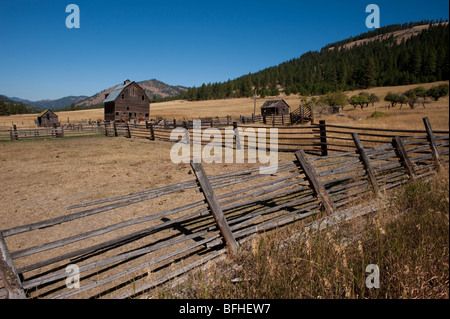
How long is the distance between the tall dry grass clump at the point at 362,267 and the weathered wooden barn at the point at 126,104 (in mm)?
45804

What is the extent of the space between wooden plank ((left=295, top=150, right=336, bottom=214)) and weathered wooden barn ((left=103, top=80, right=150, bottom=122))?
44.4 metres

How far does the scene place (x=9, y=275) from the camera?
7.71ft

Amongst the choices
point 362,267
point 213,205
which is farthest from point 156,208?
point 362,267

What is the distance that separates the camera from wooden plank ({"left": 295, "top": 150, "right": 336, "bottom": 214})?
4.55 metres

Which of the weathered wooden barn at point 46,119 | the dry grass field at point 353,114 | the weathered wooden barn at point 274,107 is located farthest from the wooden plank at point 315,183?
the weathered wooden barn at point 46,119

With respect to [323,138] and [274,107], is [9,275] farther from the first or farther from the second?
[274,107]

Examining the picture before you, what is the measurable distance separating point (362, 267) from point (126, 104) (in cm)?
4858

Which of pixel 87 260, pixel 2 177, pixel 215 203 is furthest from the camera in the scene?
pixel 2 177

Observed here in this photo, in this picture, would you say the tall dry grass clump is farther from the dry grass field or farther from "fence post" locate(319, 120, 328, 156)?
"fence post" locate(319, 120, 328, 156)

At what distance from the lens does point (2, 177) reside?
9.40 meters

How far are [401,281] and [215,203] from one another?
2.35 m
